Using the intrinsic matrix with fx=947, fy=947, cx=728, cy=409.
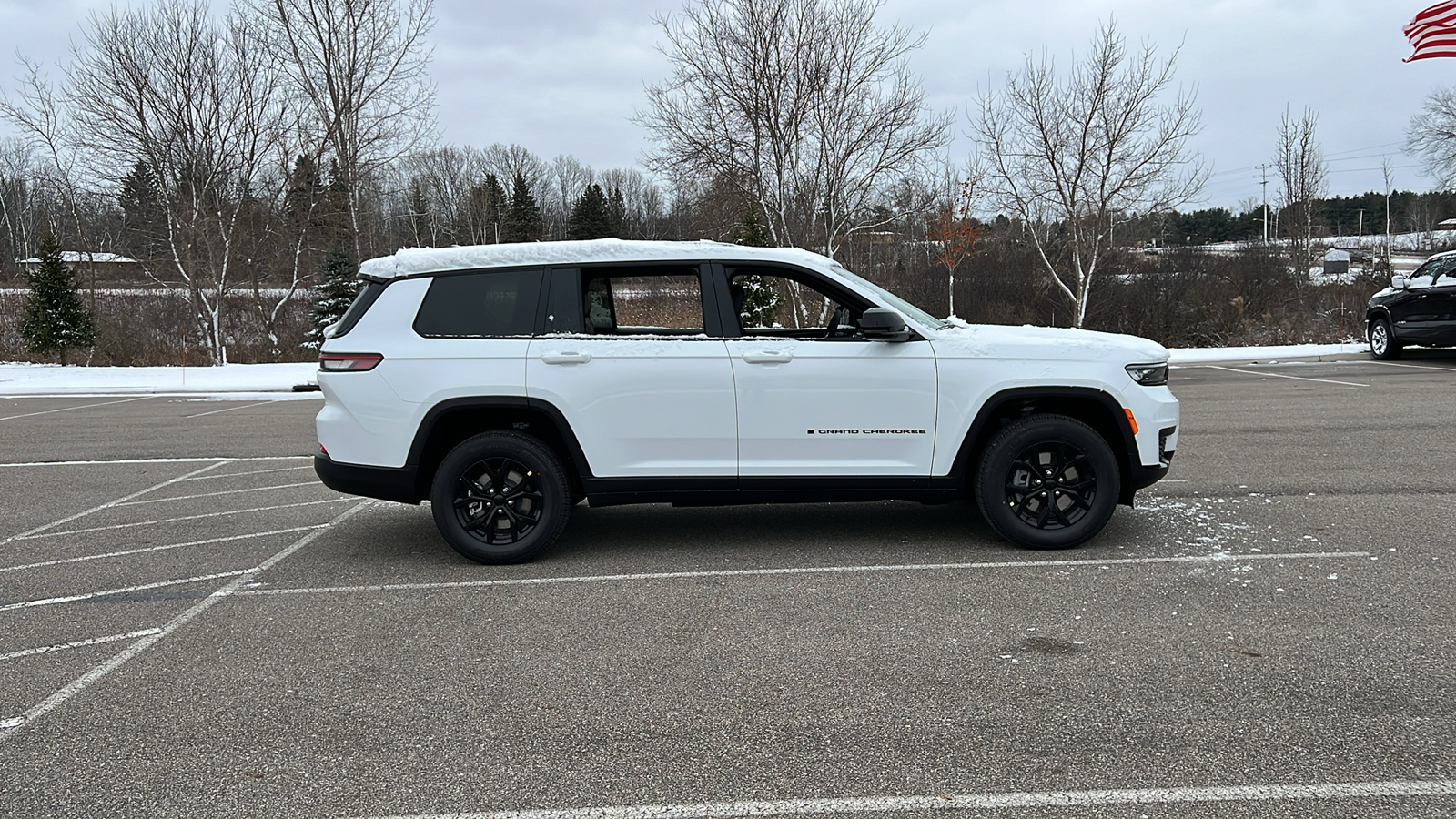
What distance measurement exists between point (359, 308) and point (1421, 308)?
18.6 m

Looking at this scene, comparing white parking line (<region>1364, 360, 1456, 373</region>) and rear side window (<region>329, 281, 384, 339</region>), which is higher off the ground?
rear side window (<region>329, 281, 384, 339</region>)

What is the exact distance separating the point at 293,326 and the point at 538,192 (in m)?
55.6

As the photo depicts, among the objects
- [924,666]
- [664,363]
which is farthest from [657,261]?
[924,666]

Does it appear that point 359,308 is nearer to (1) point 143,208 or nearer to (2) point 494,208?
(1) point 143,208

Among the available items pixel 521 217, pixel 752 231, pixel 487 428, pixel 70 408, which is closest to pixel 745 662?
pixel 487 428

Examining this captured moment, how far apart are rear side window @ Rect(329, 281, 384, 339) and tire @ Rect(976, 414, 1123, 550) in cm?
367

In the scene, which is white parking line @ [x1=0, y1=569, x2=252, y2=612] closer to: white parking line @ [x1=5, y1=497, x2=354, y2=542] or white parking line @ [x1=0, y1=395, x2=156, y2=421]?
white parking line @ [x1=5, y1=497, x2=354, y2=542]

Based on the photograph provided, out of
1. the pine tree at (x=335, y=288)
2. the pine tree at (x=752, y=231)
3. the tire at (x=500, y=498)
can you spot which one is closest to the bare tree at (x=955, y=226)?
the pine tree at (x=752, y=231)

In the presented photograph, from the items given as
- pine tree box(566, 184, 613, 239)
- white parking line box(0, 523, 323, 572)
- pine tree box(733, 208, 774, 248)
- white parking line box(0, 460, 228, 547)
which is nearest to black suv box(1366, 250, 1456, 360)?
pine tree box(733, 208, 774, 248)

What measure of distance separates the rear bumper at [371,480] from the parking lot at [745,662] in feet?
1.51

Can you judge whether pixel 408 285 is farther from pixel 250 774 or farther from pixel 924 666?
pixel 924 666

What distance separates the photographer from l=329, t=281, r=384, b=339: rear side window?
5.51 meters

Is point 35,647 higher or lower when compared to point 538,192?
lower

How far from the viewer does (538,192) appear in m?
84.7
